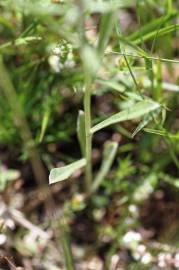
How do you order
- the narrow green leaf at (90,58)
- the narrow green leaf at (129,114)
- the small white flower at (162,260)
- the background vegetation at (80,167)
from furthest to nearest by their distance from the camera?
the background vegetation at (80,167)
the small white flower at (162,260)
the narrow green leaf at (129,114)
the narrow green leaf at (90,58)

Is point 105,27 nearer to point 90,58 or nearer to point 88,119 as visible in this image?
point 90,58

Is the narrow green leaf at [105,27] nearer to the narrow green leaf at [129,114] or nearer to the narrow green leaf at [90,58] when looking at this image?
the narrow green leaf at [90,58]

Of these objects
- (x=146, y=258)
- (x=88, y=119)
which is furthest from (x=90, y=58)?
(x=146, y=258)

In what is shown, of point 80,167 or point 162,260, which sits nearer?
point 162,260

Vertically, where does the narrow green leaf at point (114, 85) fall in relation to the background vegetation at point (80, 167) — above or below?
above

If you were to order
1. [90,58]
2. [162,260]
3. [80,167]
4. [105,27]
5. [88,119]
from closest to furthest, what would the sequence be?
[90,58], [105,27], [88,119], [162,260], [80,167]

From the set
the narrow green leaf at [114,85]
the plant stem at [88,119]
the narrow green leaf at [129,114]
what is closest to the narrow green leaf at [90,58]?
the plant stem at [88,119]

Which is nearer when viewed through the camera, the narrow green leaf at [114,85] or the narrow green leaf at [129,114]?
the narrow green leaf at [129,114]

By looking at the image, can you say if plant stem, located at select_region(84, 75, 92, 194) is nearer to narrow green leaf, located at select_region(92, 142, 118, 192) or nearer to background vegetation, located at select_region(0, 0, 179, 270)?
narrow green leaf, located at select_region(92, 142, 118, 192)

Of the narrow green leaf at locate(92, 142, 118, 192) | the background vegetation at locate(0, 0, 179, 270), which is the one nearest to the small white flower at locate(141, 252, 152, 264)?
the background vegetation at locate(0, 0, 179, 270)
